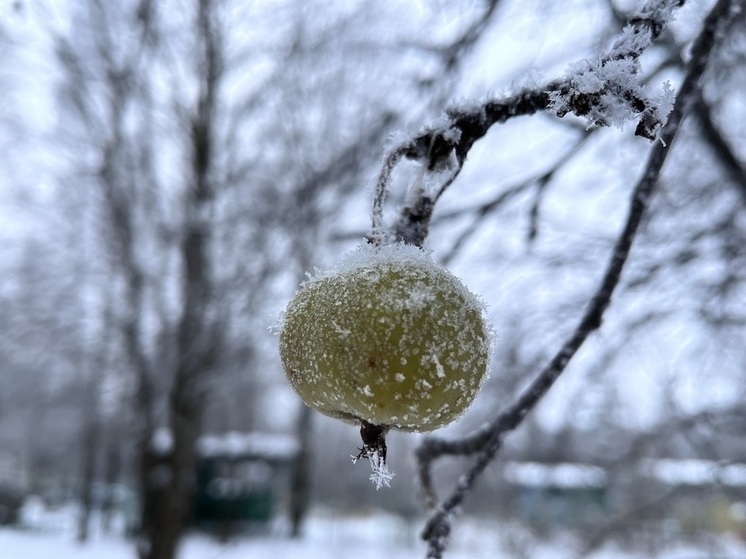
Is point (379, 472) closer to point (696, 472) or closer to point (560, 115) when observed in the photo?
point (560, 115)

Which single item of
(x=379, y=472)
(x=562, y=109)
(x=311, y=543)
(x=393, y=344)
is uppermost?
(x=562, y=109)

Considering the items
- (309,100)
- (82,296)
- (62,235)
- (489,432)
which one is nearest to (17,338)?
(82,296)

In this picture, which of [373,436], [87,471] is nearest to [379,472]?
[373,436]

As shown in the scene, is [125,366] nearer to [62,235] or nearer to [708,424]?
[62,235]

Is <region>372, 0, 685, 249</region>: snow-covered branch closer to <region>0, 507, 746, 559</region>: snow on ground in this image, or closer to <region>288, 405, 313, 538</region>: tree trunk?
<region>0, 507, 746, 559</region>: snow on ground

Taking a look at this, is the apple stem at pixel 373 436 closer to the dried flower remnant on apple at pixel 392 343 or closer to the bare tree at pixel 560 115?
the dried flower remnant on apple at pixel 392 343

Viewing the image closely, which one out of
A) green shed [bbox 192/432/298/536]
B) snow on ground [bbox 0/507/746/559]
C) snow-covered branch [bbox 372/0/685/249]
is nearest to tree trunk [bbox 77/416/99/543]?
snow on ground [bbox 0/507/746/559]
